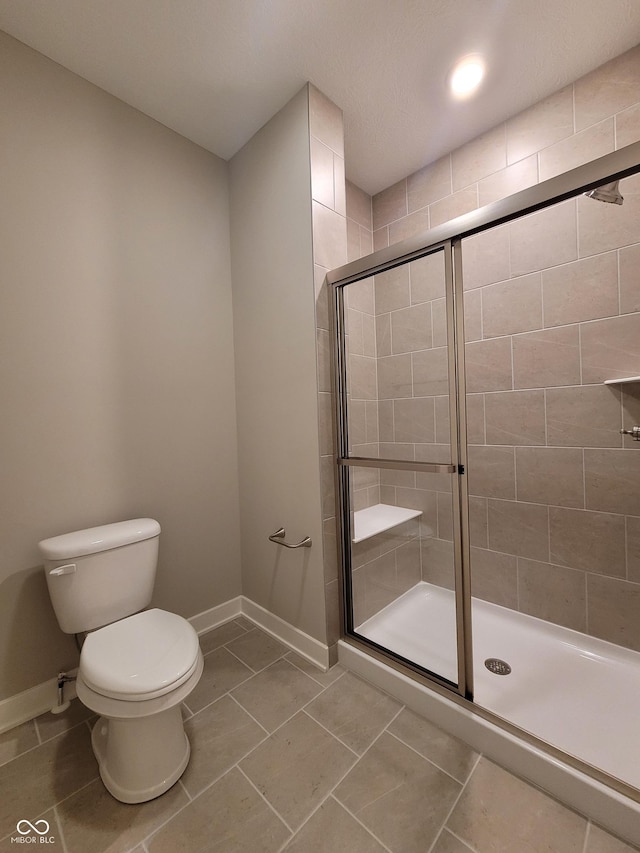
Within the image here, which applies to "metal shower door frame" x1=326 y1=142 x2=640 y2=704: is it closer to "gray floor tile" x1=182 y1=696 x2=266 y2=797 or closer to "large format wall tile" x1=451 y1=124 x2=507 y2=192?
"gray floor tile" x1=182 y1=696 x2=266 y2=797

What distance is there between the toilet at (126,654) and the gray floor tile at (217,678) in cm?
26

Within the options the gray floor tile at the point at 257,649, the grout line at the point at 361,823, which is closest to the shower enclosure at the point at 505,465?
the gray floor tile at the point at 257,649

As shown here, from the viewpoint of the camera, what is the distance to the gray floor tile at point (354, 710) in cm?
128

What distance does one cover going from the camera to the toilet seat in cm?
103

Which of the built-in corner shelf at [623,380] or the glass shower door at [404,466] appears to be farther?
the built-in corner shelf at [623,380]

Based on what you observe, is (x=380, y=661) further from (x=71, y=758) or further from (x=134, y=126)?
(x=134, y=126)

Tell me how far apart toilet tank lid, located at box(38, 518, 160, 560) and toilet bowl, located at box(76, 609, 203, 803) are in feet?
1.01

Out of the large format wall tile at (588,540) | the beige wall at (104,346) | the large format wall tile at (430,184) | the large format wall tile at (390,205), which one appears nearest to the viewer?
the beige wall at (104,346)

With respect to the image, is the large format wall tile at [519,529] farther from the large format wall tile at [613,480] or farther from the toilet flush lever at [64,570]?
the toilet flush lever at [64,570]

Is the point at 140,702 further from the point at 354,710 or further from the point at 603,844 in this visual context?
the point at 603,844

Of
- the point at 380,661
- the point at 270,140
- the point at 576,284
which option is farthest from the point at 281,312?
the point at 380,661

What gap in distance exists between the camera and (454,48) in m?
1.44

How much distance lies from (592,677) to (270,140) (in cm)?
290

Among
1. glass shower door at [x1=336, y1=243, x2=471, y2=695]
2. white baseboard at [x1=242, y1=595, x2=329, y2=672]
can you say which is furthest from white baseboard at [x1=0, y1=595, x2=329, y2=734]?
glass shower door at [x1=336, y1=243, x2=471, y2=695]
